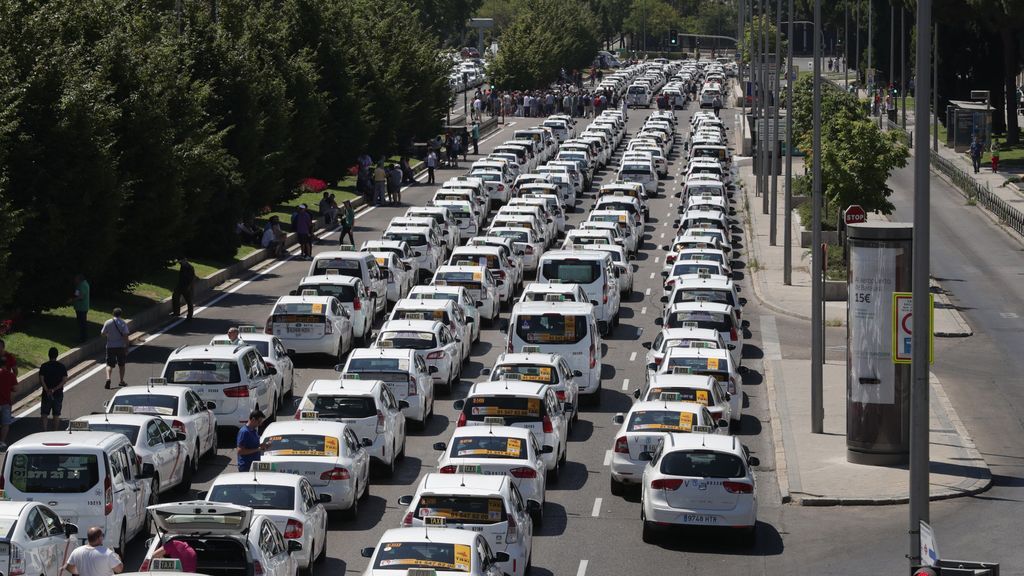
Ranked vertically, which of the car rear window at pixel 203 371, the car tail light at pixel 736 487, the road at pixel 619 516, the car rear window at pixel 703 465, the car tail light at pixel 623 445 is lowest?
the road at pixel 619 516

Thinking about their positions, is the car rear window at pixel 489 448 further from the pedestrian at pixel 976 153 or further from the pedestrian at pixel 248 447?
the pedestrian at pixel 976 153

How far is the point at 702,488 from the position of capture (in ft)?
75.7

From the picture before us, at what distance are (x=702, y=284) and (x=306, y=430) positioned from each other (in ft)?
52.6

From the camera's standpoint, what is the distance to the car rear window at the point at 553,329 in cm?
3306

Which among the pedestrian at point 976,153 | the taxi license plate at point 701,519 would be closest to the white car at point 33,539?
the taxi license plate at point 701,519

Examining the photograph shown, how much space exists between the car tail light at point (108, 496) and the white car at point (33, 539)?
4.44ft

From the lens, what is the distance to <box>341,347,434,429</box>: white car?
99.3 ft

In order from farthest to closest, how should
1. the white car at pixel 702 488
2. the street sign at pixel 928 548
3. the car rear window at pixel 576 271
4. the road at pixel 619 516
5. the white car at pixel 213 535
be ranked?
the car rear window at pixel 576 271 < the white car at pixel 702 488 < the road at pixel 619 516 < the white car at pixel 213 535 < the street sign at pixel 928 548

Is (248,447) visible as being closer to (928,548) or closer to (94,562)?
(94,562)

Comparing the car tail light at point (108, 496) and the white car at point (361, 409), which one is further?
the white car at point (361, 409)

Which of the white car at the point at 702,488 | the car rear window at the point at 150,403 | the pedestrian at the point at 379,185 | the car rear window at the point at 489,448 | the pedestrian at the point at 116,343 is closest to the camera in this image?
the white car at the point at 702,488

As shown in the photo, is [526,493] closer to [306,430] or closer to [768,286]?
[306,430]

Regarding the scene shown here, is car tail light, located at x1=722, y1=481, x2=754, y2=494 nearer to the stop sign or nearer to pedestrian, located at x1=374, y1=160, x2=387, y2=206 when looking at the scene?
the stop sign

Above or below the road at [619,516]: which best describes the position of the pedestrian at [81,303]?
above
